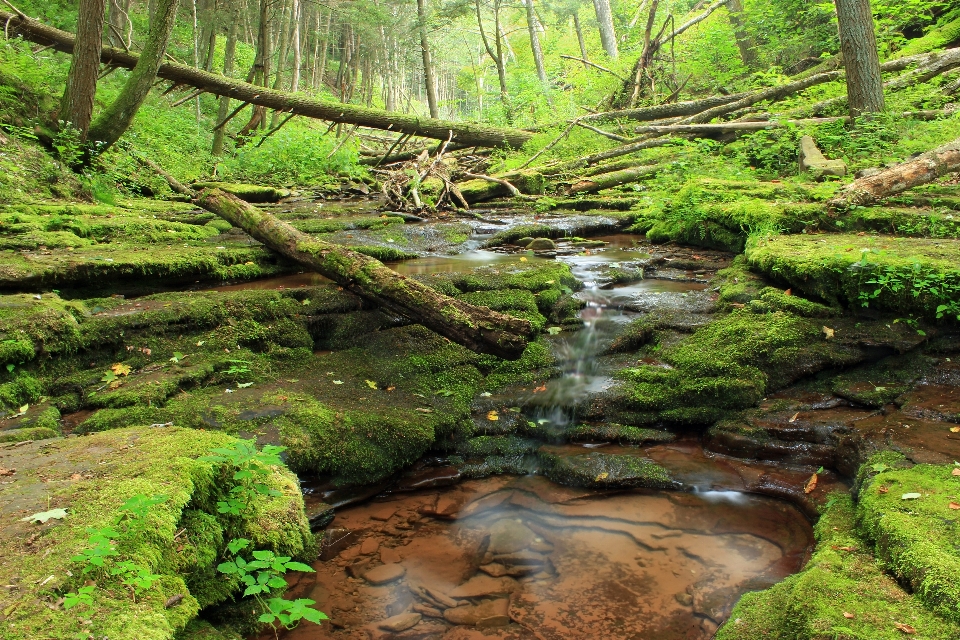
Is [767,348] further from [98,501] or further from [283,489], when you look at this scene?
[98,501]

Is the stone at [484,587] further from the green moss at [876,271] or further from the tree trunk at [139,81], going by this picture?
the tree trunk at [139,81]

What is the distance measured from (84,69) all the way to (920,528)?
39.9 ft

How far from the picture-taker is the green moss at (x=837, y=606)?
90.7 inches

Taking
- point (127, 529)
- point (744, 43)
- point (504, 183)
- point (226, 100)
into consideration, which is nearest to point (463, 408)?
point (127, 529)

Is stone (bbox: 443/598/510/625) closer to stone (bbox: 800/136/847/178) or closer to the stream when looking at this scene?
the stream

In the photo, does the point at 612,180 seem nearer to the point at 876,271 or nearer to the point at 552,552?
the point at 876,271

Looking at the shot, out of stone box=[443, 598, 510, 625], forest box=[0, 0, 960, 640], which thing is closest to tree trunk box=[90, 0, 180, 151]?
forest box=[0, 0, 960, 640]

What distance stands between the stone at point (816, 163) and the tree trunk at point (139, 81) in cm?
1060

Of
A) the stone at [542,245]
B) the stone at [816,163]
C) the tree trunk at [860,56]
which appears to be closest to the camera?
the stone at [816,163]

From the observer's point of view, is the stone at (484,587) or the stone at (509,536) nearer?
the stone at (484,587)

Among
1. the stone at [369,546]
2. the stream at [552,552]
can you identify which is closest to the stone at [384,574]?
the stream at [552,552]

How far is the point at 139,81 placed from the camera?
394 inches

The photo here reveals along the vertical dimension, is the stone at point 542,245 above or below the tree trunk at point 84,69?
below

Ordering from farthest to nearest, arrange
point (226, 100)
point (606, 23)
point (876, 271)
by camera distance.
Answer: point (606, 23), point (226, 100), point (876, 271)
